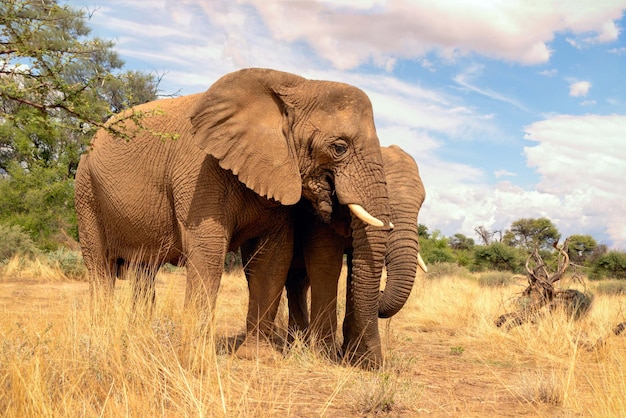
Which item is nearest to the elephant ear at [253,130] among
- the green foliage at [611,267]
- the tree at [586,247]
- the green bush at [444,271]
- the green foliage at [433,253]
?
the green bush at [444,271]

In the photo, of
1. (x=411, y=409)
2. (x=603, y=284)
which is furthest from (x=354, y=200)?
(x=603, y=284)

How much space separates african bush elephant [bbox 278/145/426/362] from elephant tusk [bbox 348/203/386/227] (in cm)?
43

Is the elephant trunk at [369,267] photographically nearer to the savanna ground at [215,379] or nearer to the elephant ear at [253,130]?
the savanna ground at [215,379]

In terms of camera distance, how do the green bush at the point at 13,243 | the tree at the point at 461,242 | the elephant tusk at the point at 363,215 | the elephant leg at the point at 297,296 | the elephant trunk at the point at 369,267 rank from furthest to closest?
the tree at the point at 461,242 < the green bush at the point at 13,243 < the elephant leg at the point at 297,296 < the elephant trunk at the point at 369,267 < the elephant tusk at the point at 363,215

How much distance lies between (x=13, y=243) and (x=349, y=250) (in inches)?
530

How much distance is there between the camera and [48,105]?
423 centimetres

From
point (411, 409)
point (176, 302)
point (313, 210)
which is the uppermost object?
point (313, 210)

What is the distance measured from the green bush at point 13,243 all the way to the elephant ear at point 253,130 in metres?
13.1

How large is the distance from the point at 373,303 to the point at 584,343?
151 inches

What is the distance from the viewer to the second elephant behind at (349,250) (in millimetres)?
5836

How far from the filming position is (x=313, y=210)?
635cm

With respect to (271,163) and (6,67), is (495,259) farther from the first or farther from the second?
(6,67)

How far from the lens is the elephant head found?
567 cm

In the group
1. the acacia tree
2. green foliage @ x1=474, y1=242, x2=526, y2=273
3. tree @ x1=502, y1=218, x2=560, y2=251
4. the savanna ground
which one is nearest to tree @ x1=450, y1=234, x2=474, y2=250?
tree @ x1=502, y1=218, x2=560, y2=251
